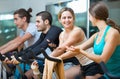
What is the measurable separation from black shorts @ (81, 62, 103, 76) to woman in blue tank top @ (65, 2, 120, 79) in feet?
0.63

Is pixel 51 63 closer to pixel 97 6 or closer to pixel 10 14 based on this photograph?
pixel 97 6

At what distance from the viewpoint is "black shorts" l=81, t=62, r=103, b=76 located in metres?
2.47

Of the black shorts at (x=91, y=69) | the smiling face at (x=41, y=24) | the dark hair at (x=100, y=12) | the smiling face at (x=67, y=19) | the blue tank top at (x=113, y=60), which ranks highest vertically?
the dark hair at (x=100, y=12)

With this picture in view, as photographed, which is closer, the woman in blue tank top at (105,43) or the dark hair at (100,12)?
the woman in blue tank top at (105,43)

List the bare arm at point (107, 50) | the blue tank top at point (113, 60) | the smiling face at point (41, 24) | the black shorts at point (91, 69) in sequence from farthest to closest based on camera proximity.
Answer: the smiling face at point (41, 24)
the black shorts at point (91, 69)
the blue tank top at point (113, 60)
the bare arm at point (107, 50)

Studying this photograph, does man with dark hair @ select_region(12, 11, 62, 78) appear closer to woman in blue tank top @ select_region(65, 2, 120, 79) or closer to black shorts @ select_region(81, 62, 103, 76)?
black shorts @ select_region(81, 62, 103, 76)

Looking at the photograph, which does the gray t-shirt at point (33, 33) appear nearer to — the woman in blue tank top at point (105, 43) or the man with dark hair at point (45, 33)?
the man with dark hair at point (45, 33)

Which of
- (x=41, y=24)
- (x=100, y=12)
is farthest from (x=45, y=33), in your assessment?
(x=100, y=12)

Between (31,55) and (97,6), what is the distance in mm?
985

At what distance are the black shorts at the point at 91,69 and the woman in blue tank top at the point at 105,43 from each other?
0.19 metres

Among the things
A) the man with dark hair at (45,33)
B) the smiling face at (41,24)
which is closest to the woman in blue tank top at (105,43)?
the man with dark hair at (45,33)

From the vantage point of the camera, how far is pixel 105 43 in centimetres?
220

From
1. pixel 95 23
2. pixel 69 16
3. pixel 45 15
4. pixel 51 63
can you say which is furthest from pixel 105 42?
pixel 45 15

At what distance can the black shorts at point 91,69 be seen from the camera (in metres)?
2.47
